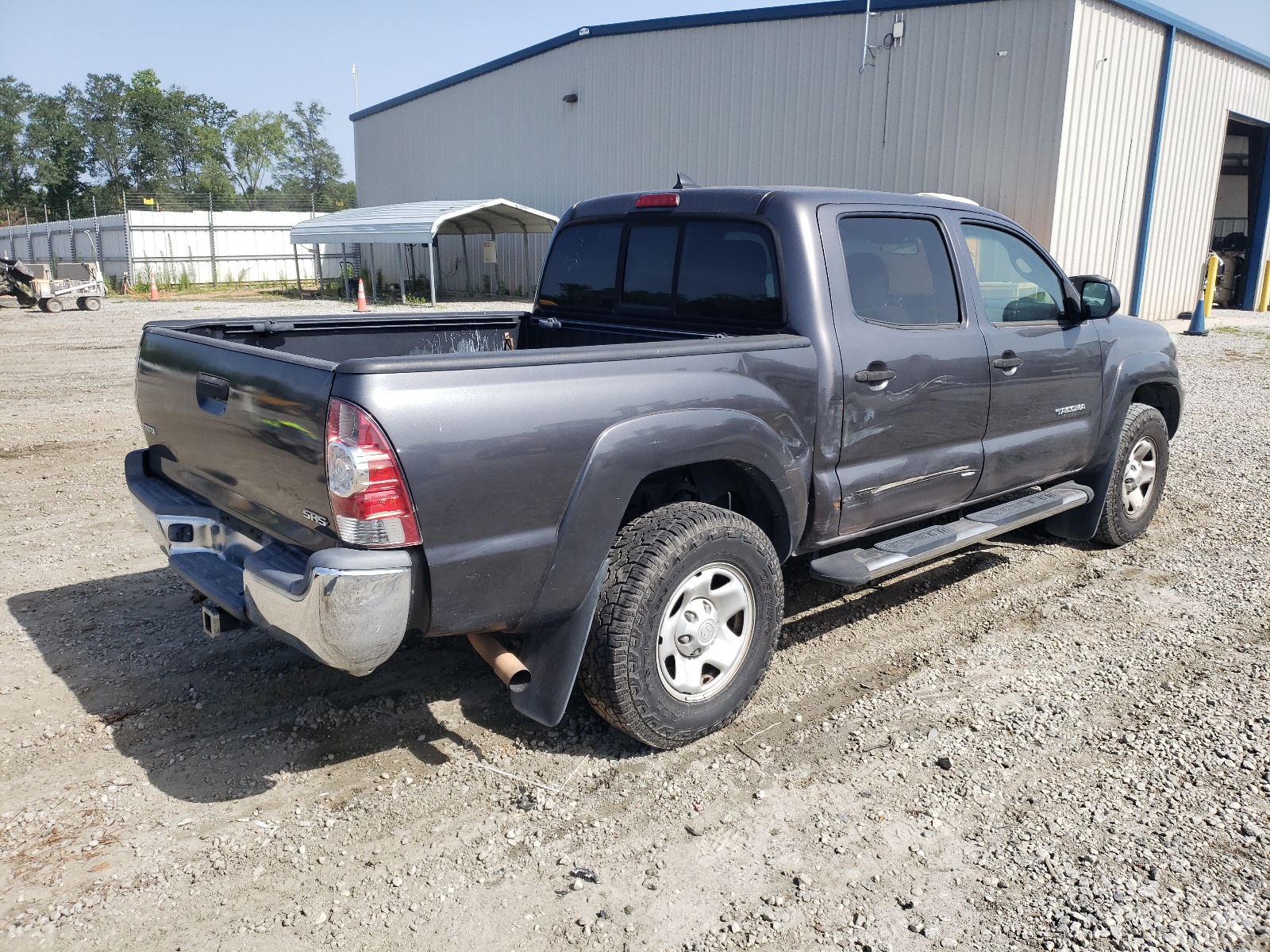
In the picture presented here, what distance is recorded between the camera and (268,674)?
13.4 ft

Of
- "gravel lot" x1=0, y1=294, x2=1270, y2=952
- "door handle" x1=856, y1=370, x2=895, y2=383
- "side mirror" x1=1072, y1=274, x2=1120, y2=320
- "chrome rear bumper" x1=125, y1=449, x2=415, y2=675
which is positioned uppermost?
"side mirror" x1=1072, y1=274, x2=1120, y2=320

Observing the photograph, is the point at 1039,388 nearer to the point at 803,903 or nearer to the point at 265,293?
the point at 803,903

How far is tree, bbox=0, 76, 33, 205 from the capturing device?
2591 inches

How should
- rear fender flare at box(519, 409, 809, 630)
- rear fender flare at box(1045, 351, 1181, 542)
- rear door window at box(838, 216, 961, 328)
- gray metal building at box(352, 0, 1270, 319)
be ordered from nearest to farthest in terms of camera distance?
rear fender flare at box(519, 409, 809, 630) → rear door window at box(838, 216, 961, 328) → rear fender flare at box(1045, 351, 1181, 542) → gray metal building at box(352, 0, 1270, 319)

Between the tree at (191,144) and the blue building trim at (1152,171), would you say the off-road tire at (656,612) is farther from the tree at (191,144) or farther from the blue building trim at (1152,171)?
the tree at (191,144)

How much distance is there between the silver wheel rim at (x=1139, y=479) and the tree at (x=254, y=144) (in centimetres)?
9294

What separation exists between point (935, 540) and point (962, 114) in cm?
1524

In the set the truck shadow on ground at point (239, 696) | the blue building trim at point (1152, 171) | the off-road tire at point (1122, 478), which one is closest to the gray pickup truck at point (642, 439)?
the off-road tire at point (1122, 478)

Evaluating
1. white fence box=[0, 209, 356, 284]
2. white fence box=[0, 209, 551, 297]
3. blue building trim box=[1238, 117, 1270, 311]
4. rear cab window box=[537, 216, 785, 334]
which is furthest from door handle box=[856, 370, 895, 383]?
white fence box=[0, 209, 356, 284]

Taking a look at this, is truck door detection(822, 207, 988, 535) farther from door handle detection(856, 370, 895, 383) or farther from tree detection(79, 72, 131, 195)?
tree detection(79, 72, 131, 195)

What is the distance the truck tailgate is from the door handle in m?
2.11

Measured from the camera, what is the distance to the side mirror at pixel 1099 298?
513 cm

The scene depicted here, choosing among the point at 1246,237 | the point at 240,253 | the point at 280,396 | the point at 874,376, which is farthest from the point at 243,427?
the point at 240,253

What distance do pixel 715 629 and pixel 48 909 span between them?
2208 millimetres
